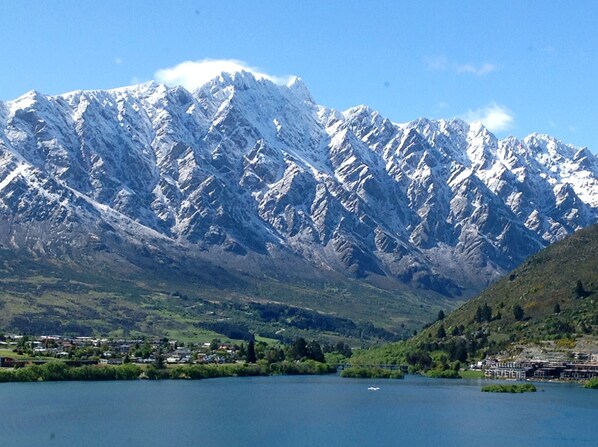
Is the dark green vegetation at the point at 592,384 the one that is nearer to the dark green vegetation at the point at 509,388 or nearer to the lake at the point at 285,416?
the lake at the point at 285,416

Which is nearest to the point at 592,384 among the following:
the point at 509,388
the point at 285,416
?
the point at 509,388

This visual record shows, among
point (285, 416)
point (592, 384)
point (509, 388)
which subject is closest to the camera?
point (285, 416)

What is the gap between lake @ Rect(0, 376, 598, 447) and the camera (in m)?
122

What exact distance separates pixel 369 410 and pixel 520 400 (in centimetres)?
2954

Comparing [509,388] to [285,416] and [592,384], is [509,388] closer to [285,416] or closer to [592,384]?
[592,384]

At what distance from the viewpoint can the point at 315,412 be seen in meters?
148

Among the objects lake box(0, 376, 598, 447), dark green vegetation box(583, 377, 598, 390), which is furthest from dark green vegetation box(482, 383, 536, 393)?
dark green vegetation box(583, 377, 598, 390)

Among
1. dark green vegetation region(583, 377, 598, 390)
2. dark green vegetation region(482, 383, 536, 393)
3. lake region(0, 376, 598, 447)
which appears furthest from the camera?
dark green vegetation region(583, 377, 598, 390)

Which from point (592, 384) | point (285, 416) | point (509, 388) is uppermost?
point (592, 384)

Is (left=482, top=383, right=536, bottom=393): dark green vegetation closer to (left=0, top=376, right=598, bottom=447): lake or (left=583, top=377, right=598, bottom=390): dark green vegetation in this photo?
(left=0, top=376, right=598, bottom=447): lake

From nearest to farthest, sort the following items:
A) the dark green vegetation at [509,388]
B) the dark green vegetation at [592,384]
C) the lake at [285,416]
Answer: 1. the lake at [285,416]
2. the dark green vegetation at [509,388]
3. the dark green vegetation at [592,384]

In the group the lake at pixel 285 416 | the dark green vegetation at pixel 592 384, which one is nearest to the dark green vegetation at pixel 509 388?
the lake at pixel 285 416

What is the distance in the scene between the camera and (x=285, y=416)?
5610 inches

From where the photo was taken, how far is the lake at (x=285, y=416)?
122m
